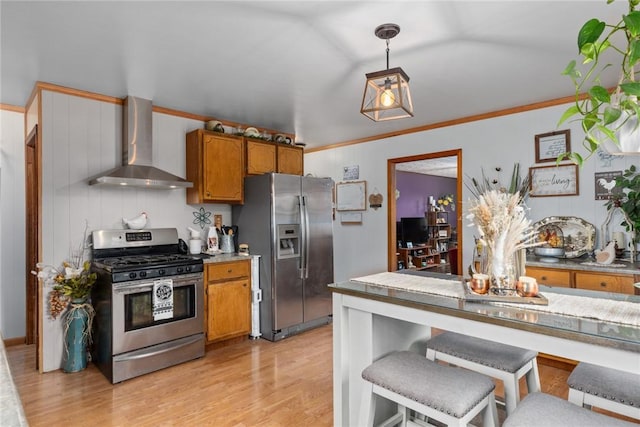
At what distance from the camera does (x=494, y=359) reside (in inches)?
68.9

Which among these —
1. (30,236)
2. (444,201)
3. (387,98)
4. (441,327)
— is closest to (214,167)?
(30,236)

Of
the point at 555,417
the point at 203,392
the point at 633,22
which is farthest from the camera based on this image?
the point at 203,392

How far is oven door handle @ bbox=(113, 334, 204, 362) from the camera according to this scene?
2.88 m

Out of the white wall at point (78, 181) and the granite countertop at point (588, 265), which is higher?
the white wall at point (78, 181)

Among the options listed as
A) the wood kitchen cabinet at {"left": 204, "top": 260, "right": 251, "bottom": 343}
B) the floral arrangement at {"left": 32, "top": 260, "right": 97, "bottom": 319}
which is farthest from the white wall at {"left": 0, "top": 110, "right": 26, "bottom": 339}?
the wood kitchen cabinet at {"left": 204, "top": 260, "right": 251, "bottom": 343}

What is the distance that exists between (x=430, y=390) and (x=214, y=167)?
10.5 ft

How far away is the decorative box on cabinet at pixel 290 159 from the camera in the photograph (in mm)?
4531

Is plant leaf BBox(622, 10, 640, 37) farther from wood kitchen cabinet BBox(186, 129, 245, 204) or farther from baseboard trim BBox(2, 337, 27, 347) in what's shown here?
baseboard trim BBox(2, 337, 27, 347)

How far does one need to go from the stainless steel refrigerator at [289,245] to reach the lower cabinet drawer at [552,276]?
2164mm

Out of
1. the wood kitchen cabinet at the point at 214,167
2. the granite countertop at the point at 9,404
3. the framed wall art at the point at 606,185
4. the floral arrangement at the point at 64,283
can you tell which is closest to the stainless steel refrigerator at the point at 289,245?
the wood kitchen cabinet at the point at 214,167

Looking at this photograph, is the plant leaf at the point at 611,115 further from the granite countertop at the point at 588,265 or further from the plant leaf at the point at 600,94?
the granite countertop at the point at 588,265

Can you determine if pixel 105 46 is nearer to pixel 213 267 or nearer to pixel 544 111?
pixel 213 267

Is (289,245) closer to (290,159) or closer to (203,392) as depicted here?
(290,159)

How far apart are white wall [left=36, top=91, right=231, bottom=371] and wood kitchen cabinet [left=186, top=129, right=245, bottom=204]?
0.31 metres
